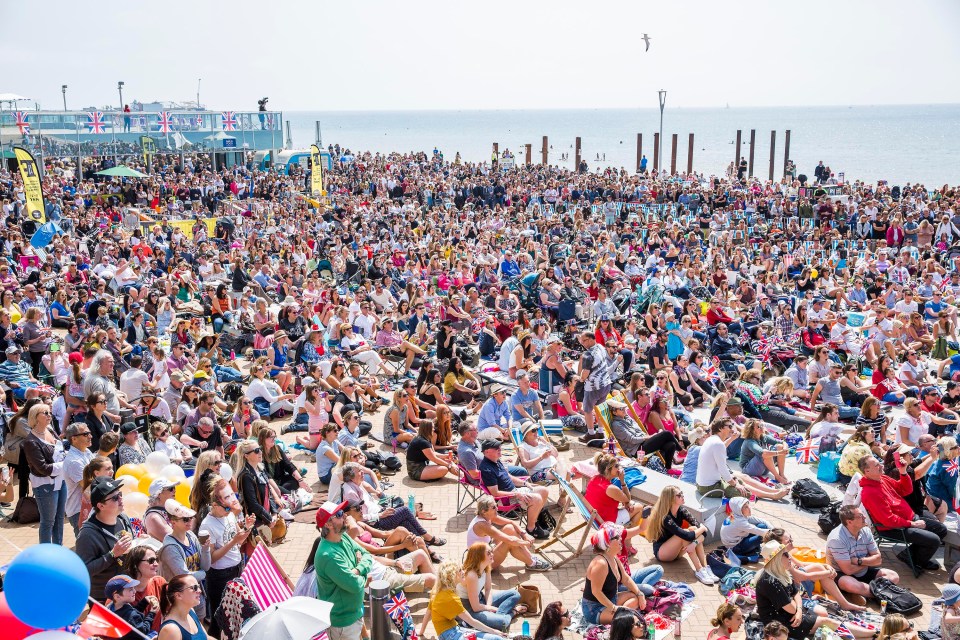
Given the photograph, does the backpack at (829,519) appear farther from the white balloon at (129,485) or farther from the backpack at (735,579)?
the white balloon at (129,485)

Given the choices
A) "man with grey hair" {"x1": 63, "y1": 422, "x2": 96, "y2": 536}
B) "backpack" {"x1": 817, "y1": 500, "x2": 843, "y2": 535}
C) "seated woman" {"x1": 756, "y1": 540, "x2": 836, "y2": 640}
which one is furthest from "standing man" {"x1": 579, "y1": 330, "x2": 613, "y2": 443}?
"man with grey hair" {"x1": 63, "y1": 422, "x2": 96, "y2": 536}

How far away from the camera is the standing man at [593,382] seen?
10469mm

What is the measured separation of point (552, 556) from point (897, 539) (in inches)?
118

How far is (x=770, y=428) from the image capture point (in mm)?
10531

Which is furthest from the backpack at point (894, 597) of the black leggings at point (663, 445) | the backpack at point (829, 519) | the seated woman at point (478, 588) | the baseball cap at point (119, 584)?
the baseball cap at point (119, 584)

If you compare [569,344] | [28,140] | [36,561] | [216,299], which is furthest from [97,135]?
[36,561]

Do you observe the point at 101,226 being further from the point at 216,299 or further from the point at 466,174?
the point at 466,174

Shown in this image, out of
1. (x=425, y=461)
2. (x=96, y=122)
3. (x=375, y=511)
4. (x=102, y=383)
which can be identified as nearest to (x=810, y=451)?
(x=425, y=461)

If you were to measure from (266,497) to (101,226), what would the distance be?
1915cm

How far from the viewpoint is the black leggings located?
30.2ft

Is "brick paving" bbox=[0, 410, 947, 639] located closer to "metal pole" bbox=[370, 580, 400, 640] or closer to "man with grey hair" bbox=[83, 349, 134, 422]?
"metal pole" bbox=[370, 580, 400, 640]

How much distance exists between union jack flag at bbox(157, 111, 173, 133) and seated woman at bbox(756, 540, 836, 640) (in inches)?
1619

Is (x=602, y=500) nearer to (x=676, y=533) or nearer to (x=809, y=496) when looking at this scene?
(x=676, y=533)

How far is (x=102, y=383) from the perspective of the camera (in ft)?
29.5
